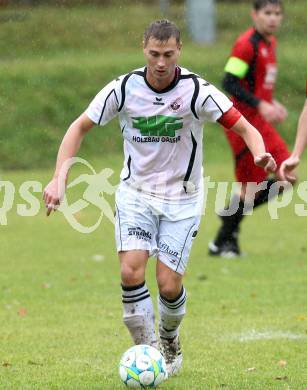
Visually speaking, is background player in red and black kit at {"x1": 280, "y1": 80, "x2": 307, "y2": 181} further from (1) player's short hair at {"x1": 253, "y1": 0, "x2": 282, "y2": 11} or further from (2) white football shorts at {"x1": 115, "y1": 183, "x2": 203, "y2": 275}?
(1) player's short hair at {"x1": 253, "y1": 0, "x2": 282, "y2": 11}

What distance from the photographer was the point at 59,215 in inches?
643

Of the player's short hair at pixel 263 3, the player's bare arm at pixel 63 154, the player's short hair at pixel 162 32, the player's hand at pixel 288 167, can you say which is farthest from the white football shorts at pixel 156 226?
the player's short hair at pixel 263 3

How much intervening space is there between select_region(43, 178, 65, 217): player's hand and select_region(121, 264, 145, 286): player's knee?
1.75ft

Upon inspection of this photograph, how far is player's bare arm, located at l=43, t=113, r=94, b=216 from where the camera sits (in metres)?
6.34

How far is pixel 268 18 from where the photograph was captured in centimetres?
1130

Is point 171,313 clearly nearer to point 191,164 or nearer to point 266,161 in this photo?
point 191,164

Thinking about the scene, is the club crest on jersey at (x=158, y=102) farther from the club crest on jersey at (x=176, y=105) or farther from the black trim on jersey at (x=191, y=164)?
A: the black trim on jersey at (x=191, y=164)

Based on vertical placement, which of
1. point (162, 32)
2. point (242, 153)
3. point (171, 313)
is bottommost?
point (242, 153)

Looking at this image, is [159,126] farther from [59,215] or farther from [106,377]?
[59,215]

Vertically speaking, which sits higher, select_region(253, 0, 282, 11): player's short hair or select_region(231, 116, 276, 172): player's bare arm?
select_region(231, 116, 276, 172): player's bare arm

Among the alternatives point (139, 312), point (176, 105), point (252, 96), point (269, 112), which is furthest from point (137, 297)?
point (252, 96)

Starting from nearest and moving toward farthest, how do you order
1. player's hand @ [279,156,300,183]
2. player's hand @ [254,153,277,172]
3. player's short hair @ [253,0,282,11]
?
player's hand @ [254,153,277,172], player's hand @ [279,156,300,183], player's short hair @ [253,0,282,11]

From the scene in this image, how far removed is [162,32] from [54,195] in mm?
1115

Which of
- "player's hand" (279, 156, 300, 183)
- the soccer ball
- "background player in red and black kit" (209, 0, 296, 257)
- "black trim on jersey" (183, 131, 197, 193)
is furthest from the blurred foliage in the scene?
the soccer ball
